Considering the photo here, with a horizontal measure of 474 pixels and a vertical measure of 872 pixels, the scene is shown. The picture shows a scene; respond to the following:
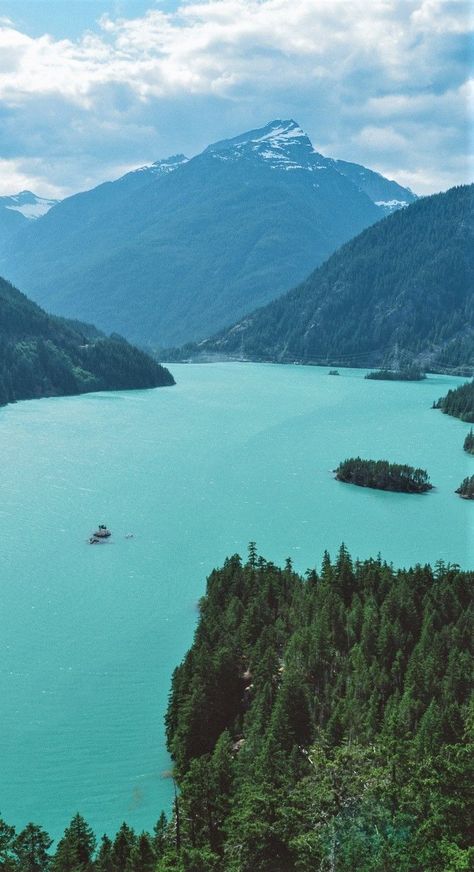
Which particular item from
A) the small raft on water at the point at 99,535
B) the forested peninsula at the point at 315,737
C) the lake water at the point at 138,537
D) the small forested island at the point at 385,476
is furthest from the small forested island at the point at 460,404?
the forested peninsula at the point at 315,737

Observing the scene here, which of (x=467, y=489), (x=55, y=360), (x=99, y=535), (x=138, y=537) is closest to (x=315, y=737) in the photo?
(x=138, y=537)

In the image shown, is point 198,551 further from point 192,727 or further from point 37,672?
point 192,727

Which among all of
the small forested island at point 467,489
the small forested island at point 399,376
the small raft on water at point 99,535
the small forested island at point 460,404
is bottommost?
the small raft on water at point 99,535

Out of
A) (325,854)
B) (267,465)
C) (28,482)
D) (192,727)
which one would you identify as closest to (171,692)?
(192,727)

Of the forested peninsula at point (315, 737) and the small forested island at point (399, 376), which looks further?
the small forested island at point (399, 376)

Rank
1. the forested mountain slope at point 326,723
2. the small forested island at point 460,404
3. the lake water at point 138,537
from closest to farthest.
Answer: the forested mountain slope at point 326,723 → the lake water at point 138,537 → the small forested island at point 460,404

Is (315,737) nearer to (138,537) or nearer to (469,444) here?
(138,537)

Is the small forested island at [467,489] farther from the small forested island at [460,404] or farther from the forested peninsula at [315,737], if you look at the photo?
the small forested island at [460,404]
